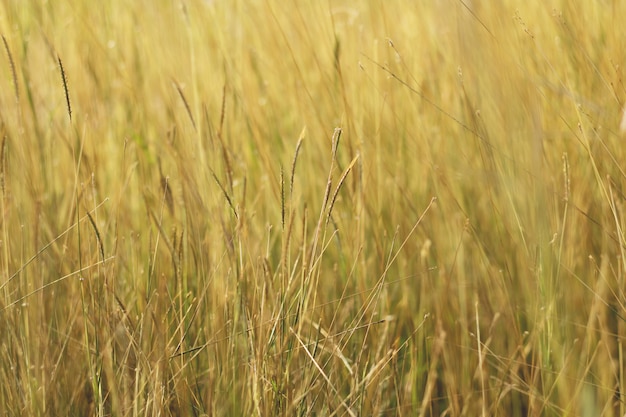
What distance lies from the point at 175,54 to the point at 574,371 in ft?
3.71

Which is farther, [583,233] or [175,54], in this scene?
[175,54]

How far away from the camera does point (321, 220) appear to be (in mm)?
947

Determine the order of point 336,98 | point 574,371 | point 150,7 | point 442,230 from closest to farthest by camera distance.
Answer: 1. point 574,371
2. point 442,230
3. point 336,98
4. point 150,7

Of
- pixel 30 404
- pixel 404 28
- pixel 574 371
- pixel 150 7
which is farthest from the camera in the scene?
pixel 150 7

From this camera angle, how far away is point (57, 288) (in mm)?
1247

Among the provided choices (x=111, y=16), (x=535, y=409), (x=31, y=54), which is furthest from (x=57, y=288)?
(x=111, y=16)

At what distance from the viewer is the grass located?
105 centimetres

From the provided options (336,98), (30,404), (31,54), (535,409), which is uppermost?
(31,54)

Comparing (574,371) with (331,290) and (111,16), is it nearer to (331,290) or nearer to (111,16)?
(331,290)

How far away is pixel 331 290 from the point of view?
1390 mm

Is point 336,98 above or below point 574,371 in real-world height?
above

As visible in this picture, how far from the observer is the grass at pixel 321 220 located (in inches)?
41.3

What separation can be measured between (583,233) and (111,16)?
4.31 feet

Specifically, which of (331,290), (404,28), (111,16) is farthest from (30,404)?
(111,16)
